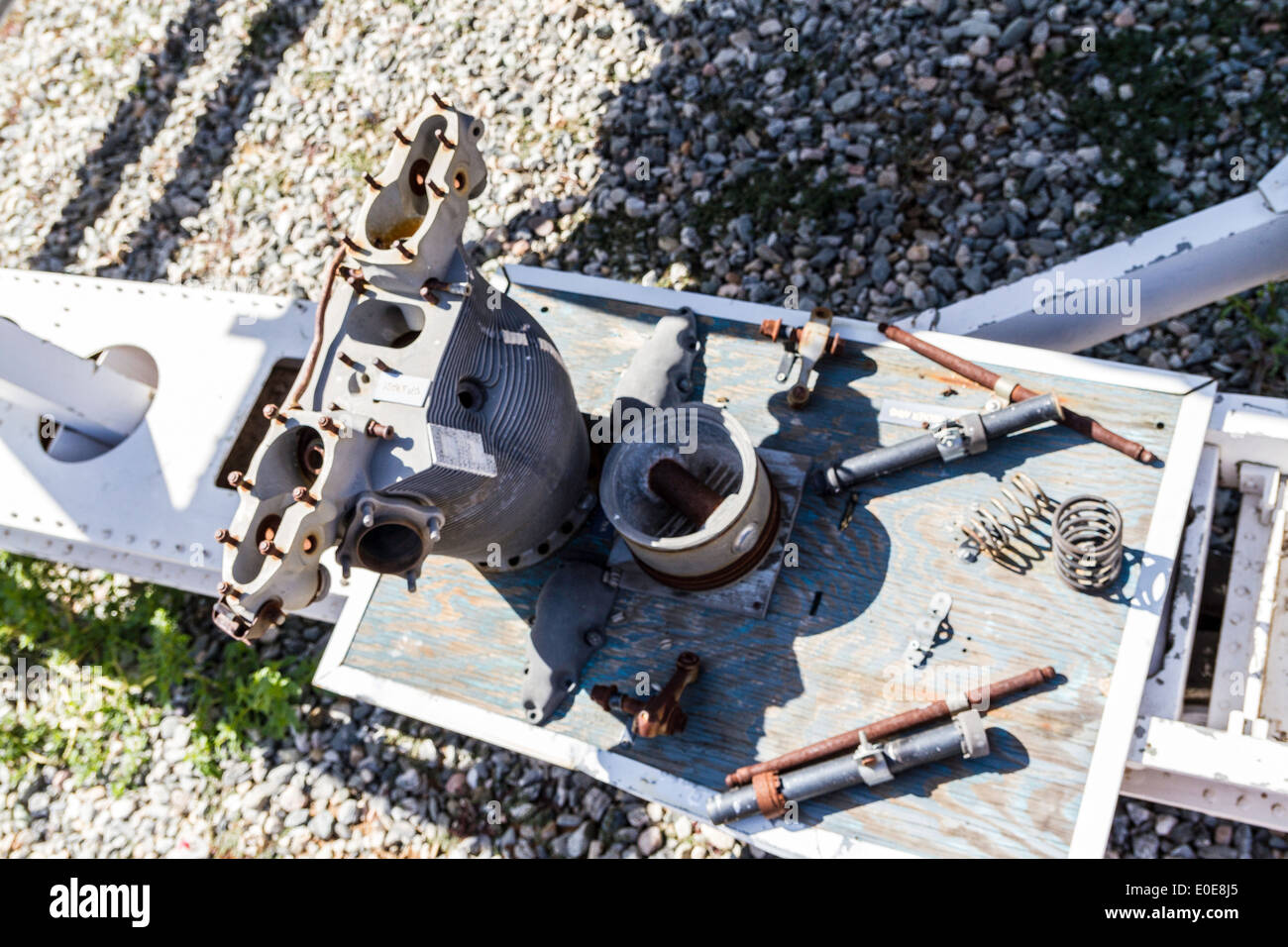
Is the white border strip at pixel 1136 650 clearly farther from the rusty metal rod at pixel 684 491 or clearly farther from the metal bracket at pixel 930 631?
the rusty metal rod at pixel 684 491

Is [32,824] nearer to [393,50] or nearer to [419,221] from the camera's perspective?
[419,221]

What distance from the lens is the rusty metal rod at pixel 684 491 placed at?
3.39 m

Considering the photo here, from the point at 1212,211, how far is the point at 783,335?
5.18ft

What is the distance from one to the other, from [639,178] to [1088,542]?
11.7ft

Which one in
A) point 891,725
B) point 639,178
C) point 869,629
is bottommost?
point 891,725

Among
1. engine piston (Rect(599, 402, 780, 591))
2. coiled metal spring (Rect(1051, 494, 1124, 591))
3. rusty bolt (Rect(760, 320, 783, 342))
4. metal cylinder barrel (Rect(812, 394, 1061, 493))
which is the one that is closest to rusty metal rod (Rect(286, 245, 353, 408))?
engine piston (Rect(599, 402, 780, 591))

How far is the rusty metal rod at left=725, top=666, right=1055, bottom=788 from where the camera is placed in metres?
3.15

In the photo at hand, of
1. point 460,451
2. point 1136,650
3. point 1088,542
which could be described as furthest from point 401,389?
point 1136,650

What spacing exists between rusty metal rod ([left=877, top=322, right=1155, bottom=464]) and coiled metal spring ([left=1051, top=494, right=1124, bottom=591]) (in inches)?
8.4

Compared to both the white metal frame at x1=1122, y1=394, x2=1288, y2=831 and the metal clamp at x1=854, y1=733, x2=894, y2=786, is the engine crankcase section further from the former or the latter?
the white metal frame at x1=1122, y1=394, x2=1288, y2=831

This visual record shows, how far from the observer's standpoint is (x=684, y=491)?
341 cm

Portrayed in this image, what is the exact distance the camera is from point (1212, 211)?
3.73 metres

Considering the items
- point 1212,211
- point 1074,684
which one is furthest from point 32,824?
point 1212,211

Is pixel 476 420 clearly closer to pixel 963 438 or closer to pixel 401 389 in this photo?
pixel 401 389
